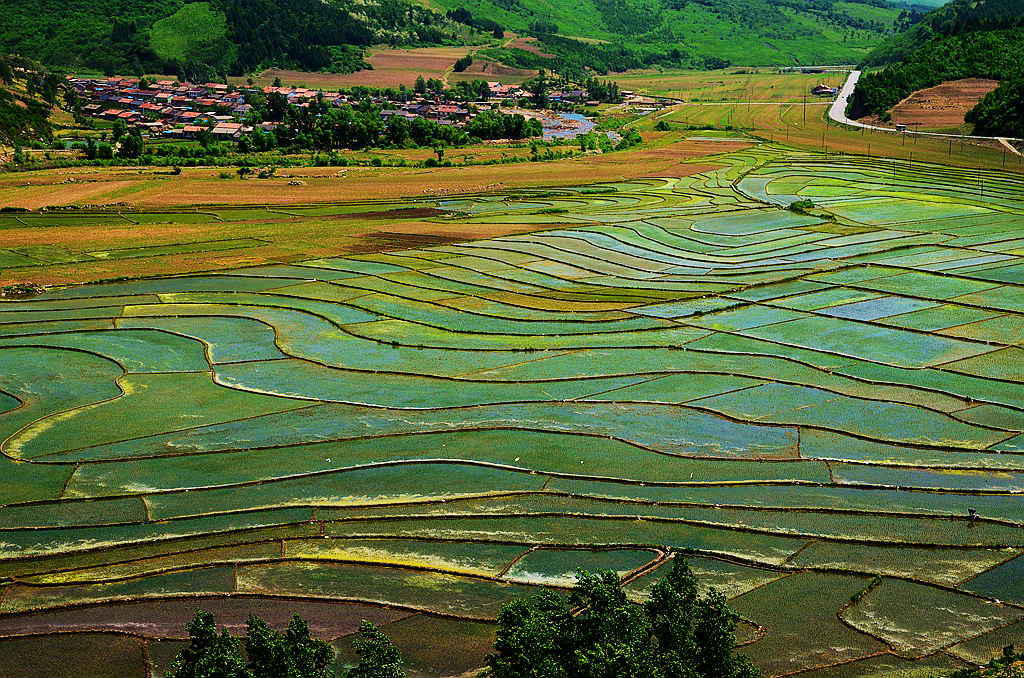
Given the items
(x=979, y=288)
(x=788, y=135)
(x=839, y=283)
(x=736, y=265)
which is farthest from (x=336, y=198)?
(x=788, y=135)

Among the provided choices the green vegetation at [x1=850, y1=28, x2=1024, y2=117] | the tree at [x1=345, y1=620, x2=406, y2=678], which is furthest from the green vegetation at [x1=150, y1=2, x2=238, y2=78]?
the tree at [x1=345, y1=620, x2=406, y2=678]

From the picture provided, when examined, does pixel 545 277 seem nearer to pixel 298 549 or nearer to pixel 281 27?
pixel 298 549

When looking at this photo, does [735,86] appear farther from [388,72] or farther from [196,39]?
[196,39]

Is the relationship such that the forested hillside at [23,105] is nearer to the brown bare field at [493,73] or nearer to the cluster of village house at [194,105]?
the cluster of village house at [194,105]

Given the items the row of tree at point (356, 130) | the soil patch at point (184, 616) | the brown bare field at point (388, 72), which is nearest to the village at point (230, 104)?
the row of tree at point (356, 130)

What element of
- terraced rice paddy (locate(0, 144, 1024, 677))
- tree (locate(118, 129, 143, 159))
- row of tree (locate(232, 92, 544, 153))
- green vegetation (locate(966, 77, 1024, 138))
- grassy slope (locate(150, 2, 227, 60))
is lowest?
terraced rice paddy (locate(0, 144, 1024, 677))

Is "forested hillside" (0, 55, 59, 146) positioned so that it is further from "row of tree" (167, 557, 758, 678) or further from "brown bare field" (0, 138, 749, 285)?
"row of tree" (167, 557, 758, 678)
